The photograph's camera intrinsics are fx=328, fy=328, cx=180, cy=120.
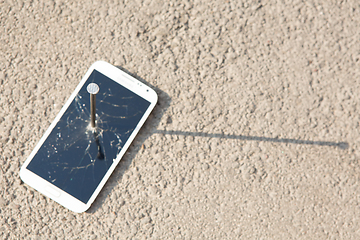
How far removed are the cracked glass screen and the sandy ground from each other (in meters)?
0.04

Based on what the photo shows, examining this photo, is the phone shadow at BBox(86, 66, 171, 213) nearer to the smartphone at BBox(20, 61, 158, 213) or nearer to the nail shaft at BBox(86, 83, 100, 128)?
the smartphone at BBox(20, 61, 158, 213)

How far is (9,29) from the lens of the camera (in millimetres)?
970

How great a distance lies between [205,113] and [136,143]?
21 cm

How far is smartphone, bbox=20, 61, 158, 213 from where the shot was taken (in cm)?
89

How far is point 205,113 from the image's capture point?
37.0 inches

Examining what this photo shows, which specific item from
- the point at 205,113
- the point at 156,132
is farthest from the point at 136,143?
the point at 205,113

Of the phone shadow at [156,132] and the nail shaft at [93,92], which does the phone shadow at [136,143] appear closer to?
the phone shadow at [156,132]

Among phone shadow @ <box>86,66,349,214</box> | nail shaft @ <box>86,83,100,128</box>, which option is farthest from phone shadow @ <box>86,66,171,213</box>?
nail shaft @ <box>86,83,100,128</box>

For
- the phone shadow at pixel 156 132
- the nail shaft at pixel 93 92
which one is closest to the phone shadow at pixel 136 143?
the phone shadow at pixel 156 132

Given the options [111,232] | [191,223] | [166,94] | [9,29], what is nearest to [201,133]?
[166,94]

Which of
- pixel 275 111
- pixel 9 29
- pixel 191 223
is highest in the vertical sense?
pixel 275 111

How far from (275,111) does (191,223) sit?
0.40m

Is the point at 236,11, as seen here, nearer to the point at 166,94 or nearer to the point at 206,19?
the point at 206,19

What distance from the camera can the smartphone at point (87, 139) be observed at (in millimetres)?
890
